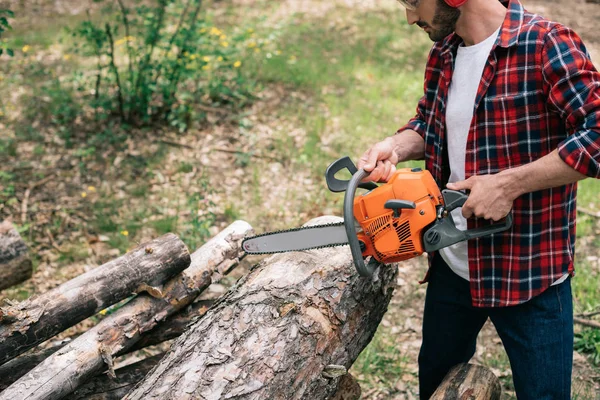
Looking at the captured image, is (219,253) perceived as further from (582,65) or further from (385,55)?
(385,55)

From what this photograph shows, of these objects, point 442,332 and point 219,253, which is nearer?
point 442,332

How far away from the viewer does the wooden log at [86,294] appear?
8.04 feet

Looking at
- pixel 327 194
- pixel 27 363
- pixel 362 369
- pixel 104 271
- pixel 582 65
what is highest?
pixel 582 65

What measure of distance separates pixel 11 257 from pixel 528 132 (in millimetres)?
2764

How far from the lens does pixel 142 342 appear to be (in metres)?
2.83

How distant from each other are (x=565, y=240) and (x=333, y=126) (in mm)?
3836

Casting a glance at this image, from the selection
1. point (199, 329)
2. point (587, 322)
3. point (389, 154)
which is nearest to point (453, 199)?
point (389, 154)

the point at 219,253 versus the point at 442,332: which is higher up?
the point at 219,253

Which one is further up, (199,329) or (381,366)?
(199,329)

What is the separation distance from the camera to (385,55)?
7.26 metres

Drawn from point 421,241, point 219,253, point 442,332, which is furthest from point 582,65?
point 219,253

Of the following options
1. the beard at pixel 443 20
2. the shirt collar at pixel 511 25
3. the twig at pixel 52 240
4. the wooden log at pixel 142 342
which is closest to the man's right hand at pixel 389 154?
the beard at pixel 443 20

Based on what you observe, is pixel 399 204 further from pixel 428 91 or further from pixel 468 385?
pixel 468 385

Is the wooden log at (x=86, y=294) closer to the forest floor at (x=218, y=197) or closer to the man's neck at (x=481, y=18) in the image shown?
the forest floor at (x=218, y=197)
